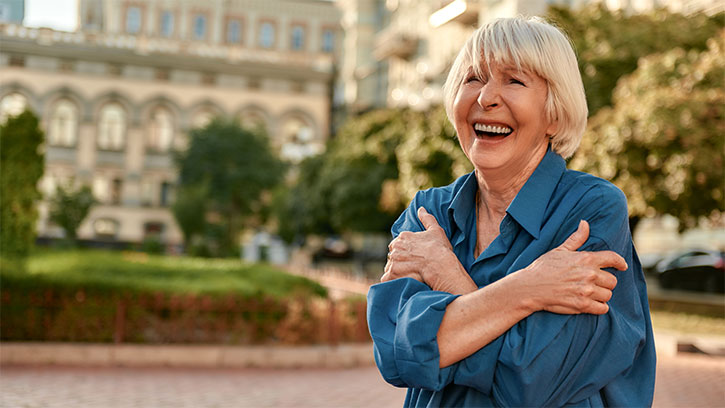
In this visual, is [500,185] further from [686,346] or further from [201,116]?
[201,116]

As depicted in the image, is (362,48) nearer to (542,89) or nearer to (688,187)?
(688,187)

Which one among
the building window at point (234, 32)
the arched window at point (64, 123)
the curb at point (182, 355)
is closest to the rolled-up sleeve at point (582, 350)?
the curb at point (182, 355)

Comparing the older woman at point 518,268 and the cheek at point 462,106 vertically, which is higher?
the cheek at point 462,106

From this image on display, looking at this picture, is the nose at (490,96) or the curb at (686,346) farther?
the curb at (686,346)

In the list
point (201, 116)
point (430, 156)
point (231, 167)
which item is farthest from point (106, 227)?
point (430, 156)

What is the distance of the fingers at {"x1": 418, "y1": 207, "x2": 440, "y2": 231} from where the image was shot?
73.2 inches

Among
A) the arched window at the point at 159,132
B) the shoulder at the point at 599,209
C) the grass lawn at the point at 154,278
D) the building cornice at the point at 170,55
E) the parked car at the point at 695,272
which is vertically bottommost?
the parked car at the point at 695,272

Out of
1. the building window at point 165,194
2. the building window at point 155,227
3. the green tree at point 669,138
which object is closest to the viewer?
the green tree at point 669,138

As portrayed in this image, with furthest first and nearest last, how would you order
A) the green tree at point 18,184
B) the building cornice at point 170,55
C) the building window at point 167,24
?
the building window at point 167,24 < the building cornice at point 170,55 < the green tree at point 18,184

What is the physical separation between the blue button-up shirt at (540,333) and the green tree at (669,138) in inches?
442

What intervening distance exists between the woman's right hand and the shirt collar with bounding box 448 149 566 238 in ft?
0.36

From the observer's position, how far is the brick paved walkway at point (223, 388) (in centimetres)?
755

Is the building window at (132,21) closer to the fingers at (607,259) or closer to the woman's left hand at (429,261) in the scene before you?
the woman's left hand at (429,261)

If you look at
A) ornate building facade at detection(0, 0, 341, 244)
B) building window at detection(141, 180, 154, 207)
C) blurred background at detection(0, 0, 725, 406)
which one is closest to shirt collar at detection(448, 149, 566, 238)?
blurred background at detection(0, 0, 725, 406)
